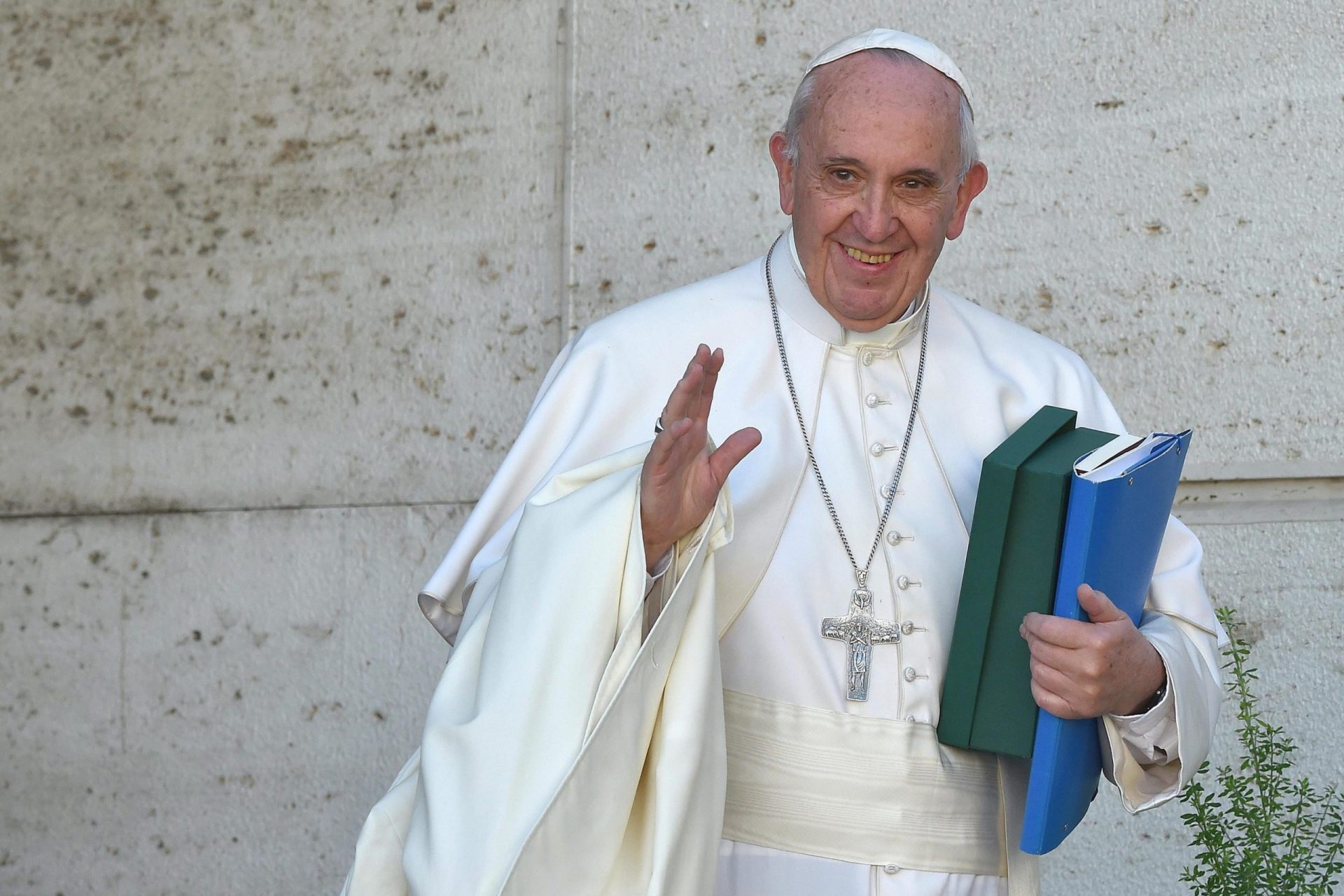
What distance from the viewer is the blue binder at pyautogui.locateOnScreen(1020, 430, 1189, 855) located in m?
2.05

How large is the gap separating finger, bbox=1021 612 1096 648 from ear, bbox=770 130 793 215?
0.81 m

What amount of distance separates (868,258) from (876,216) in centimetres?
10

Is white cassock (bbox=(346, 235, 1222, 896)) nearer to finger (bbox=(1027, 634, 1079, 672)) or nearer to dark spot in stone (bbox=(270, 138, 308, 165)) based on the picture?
finger (bbox=(1027, 634, 1079, 672))

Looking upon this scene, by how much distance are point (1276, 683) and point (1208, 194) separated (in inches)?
44.6

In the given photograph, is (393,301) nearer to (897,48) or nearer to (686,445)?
(897,48)

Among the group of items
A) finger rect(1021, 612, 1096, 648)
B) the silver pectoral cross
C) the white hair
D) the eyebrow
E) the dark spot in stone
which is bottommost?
the silver pectoral cross

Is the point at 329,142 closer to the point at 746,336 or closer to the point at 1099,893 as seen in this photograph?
the point at 746,336

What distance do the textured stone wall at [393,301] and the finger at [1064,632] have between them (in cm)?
174

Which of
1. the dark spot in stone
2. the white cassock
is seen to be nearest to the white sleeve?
the white cassock

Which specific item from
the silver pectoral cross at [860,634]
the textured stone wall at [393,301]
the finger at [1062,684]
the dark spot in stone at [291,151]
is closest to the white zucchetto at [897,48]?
the silver pectoral cross at [860,634]

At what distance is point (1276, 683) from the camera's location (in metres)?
3.57

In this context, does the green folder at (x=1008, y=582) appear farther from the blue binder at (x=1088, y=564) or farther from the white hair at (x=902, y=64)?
the white hair at (x=902, y=64)

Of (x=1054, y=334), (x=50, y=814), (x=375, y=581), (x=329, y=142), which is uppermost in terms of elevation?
(x=329, y=142)

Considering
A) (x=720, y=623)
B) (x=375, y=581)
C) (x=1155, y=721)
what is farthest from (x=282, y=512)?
(x=1155, y=721)
